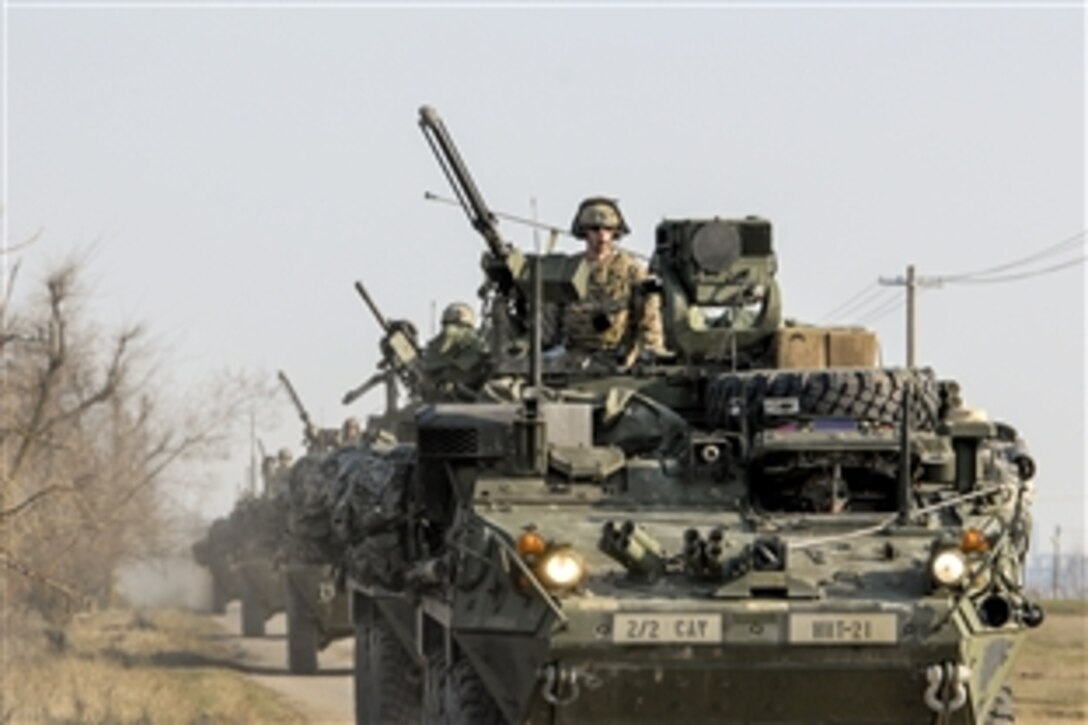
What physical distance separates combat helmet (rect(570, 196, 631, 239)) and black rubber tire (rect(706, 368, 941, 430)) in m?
3.09

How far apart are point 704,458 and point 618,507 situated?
1.64 ft

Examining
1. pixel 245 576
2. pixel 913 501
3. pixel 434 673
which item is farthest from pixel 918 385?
pixel 245 576

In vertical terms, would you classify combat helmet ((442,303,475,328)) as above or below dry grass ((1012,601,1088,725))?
above

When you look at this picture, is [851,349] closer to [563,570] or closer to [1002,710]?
[1002,710]

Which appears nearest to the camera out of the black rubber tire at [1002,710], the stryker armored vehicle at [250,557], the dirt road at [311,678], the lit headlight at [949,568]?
the lit headlight at [949,568]

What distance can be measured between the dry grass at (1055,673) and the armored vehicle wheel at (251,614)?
9.27 m

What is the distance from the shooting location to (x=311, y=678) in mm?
28188

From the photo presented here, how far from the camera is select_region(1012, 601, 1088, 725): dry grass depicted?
72.6 feet

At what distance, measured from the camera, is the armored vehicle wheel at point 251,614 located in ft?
116

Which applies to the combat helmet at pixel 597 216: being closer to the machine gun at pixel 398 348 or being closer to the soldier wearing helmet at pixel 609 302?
the soldier wearing helmet at pixel 609 302

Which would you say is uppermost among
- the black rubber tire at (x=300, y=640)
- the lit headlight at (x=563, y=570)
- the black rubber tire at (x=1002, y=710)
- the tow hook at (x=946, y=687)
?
the lit headlight at (x=563, y=570)

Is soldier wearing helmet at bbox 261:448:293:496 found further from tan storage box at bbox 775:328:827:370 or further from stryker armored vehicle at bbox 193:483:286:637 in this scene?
tan storage box at bbox 775:328:827:370

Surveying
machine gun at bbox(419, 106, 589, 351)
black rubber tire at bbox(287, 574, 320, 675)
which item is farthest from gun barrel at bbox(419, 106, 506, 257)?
black rubber tire at bbox(287, 574, 320, 675)

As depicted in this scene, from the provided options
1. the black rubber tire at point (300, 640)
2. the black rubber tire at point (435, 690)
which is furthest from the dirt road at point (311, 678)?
the black rubber tire at point (435, 690)
